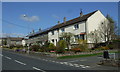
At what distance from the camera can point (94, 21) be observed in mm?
33375

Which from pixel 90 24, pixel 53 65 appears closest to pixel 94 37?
pixel 90 24

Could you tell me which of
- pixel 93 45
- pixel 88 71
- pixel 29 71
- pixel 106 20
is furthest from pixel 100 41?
pixel 29 71

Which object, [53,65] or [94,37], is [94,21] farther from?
[53,65]

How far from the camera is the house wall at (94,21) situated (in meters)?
32.1

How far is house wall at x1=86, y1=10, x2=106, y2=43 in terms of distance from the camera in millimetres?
32062

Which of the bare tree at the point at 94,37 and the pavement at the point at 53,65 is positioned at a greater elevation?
the bare tree at the point at 94,37

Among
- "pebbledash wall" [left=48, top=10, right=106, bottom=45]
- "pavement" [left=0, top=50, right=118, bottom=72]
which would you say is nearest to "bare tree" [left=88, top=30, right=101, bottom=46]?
"pebbledash wall" [left=48, top=10, right=106, bottom=45]

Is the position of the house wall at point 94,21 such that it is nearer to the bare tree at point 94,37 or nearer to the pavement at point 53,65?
the bare tree at point 94,37

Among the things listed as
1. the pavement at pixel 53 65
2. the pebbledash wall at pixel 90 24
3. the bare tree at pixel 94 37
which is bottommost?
the pavement at pixel 53 65

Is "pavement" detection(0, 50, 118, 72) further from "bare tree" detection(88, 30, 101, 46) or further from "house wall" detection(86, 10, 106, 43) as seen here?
"house wall" detection(86, 10, 106, 43)

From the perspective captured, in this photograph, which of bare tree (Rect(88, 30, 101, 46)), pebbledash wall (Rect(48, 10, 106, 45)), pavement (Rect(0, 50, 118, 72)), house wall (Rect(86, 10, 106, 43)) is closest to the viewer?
pavement (Rect(0, 50, 118, 72))

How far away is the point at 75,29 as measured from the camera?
3534cm

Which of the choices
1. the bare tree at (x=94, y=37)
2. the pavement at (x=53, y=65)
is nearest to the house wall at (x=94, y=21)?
the bare tree at (x=94, y=37)

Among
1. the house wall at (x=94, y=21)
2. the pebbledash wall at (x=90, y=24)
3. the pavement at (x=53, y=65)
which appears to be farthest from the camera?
the house wall at (x=94, y=21)
